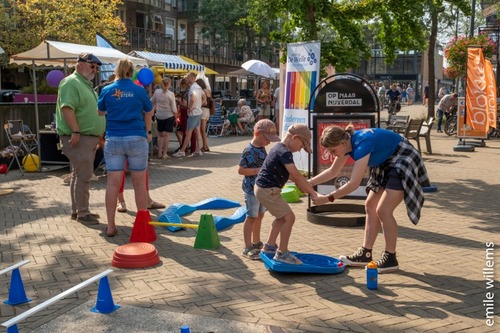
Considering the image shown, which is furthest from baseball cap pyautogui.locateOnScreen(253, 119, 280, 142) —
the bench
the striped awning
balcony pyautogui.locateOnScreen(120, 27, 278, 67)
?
balcony pyautogui.locateOnScreen(120, 27, 278, 67)

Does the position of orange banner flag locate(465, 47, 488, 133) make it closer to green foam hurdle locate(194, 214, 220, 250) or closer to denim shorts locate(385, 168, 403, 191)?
denim shorts locate(385, 168, 403, 191)

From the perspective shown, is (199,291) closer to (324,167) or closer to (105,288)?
(105,288)

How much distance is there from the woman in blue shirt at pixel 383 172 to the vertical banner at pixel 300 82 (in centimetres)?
399

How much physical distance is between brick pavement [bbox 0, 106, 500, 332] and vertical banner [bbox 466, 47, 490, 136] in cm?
635

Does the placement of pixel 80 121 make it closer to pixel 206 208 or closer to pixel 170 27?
pixel 206 208

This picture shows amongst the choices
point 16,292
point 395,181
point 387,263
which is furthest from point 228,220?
point 16,292

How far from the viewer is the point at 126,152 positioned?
6.22 m

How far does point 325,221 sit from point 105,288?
3445 millimetres

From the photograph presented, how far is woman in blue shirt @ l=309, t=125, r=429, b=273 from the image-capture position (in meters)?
4.83

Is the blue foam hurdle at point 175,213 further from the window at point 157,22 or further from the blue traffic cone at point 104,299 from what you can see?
the window at point 157,22

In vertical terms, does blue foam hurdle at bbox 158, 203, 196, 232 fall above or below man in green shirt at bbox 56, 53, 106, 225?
below

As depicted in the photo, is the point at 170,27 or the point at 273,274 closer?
the point at 273,274

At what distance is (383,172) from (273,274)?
4.32 feet

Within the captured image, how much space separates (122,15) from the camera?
39.1m
